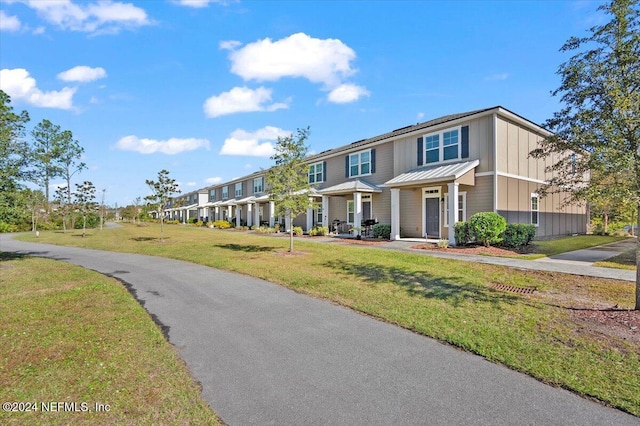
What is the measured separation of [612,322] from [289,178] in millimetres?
10714

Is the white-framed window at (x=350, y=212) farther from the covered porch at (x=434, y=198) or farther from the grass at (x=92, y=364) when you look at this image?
the grass at (x=92, y=364)

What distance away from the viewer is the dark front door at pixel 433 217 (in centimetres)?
1775

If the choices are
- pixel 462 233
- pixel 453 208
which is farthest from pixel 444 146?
pixel 462 233

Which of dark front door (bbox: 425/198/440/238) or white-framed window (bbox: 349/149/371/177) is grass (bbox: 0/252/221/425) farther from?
white-framed window (bbox: 349/149/371/177)

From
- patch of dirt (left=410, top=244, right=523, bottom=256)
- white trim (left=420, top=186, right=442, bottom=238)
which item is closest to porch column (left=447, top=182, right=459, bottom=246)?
patch of dirt (left=410, top=244, right=523, bottom=256)

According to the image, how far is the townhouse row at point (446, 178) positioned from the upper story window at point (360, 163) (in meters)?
0.07

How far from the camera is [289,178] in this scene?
1355cm

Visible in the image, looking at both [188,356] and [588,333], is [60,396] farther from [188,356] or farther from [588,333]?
[588,333]

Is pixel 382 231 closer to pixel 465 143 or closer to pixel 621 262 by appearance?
pixel 465 143

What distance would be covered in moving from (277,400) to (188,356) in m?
1.66

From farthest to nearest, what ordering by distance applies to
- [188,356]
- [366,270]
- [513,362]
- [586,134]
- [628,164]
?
[366,270] < [586,134] < [628,164] < [188,356] < [513,362]

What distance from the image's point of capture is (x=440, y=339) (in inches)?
179

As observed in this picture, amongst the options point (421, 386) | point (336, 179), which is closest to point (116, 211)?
point (336, 179)

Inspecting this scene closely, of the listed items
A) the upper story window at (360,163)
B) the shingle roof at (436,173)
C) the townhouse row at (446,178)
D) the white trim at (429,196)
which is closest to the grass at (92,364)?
the townhouse row at (446,178)
